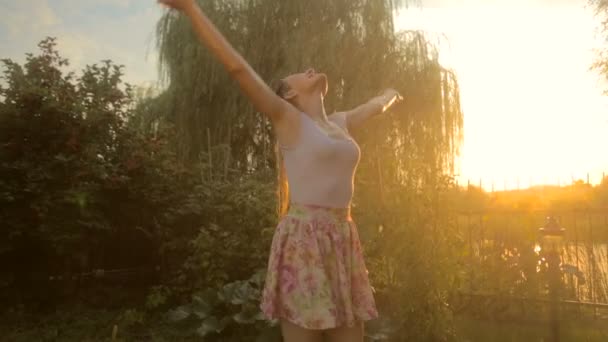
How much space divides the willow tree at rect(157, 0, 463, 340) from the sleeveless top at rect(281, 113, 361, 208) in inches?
295

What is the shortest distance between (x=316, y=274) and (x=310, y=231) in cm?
15

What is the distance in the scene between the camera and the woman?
1.64 meters

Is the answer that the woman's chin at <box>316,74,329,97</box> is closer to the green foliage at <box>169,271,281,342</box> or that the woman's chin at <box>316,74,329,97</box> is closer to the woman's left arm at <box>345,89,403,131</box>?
the woman's left arm at <box>345,89,403,131</box>

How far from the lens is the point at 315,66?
970 centimetres

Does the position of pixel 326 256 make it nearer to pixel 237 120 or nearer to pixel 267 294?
pixel 267 294

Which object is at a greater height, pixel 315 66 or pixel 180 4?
pixel 315 66

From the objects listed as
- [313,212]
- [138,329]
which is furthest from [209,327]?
[313,212]

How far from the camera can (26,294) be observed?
5613 millimetres

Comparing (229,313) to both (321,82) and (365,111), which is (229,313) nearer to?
(365,111)

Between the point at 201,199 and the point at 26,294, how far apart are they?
2.22m

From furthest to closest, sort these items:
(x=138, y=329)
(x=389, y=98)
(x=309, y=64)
Result: (x=309, y=64), (x=138, y=329), (x=389, y=98)

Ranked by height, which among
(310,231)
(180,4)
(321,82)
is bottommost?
(310,231)

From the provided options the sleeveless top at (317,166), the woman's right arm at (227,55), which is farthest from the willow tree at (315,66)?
the woman's right arm at (227,55)

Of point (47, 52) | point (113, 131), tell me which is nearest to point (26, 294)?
point (113, 131)
